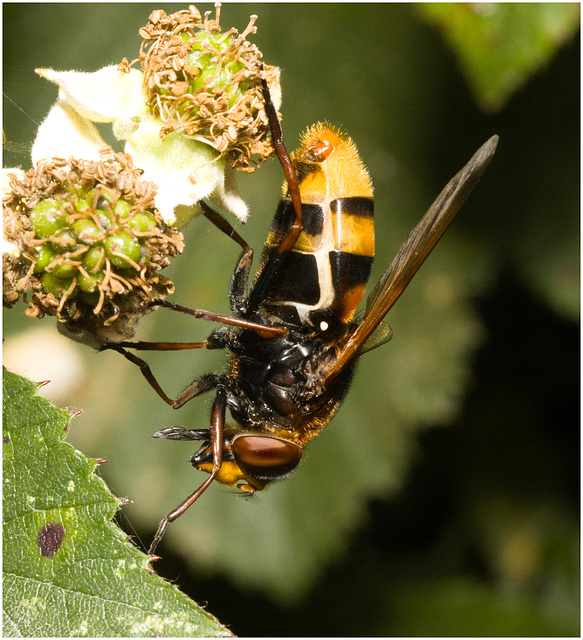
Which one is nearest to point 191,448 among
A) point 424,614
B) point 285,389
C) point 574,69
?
point 285,389

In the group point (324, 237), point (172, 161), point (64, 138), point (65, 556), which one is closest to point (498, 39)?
point (324, 237)

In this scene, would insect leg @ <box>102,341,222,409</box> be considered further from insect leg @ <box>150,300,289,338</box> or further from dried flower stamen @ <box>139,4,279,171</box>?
dried flower stamen @ <box>139,4,279,171</box>

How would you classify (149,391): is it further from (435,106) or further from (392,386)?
(435,106)

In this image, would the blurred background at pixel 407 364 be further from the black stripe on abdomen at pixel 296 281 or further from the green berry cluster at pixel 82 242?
the green berry cluster at pixel 82 242

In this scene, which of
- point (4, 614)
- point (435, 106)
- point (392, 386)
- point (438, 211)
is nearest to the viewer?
point (4, 614)

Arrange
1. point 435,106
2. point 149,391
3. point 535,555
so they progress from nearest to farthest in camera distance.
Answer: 1. point 149,391
2. point 435,106
3. point 535,555

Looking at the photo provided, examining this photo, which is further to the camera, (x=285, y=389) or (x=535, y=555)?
(x=535, y=555)
